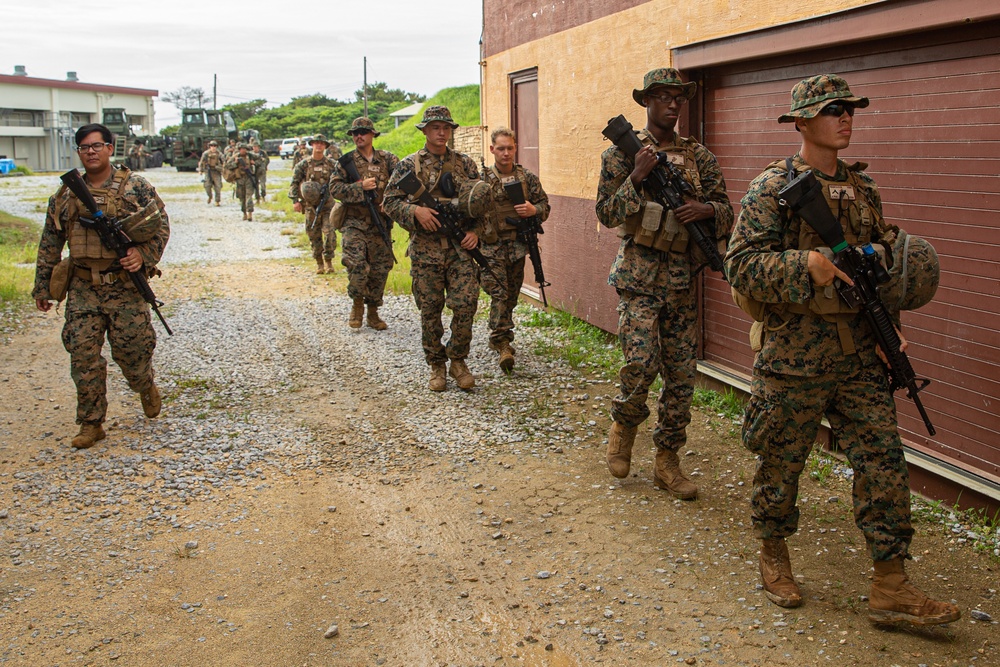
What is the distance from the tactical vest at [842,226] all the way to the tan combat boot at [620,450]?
167 cm

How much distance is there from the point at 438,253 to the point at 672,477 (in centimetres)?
283

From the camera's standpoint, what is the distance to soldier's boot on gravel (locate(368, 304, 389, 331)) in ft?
32.2

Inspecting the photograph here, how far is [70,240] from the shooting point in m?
6.06

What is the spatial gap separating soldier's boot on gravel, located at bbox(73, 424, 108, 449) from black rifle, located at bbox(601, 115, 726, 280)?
3.86 m

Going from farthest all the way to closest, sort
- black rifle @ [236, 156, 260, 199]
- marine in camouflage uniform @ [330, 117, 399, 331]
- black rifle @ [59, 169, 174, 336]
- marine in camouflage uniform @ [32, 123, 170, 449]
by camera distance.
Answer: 1. black rifle @ [236, 156, 260, 199]
2. marine in camouflage uniform @ [330, 117, 399, 331]
3. marine in camouflage uniform @ [32, 123, 170, 449]
4. black rifle @ [59, 169, 174, 336]

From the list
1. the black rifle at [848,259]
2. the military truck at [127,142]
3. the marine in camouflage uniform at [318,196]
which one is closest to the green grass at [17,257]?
the marine in camouflage uniform at [318,196]

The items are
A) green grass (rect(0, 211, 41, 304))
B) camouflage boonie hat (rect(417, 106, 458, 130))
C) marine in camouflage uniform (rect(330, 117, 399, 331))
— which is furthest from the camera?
green grass (rect(0, 211, 41, 304))

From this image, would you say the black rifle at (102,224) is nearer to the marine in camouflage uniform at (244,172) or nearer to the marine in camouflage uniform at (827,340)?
the marine in camouflage uniform at (827,340)

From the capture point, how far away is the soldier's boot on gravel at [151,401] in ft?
21.8

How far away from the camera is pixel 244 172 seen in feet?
70.0

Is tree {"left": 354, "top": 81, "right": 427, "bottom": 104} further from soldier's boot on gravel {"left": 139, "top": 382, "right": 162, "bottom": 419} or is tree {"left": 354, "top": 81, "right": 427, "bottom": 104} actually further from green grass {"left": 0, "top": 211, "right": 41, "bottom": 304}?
soldier's boot on gravel {"left": 139, "top": 382, "right": 162, "bottom": 419}

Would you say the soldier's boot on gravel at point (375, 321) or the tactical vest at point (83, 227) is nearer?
the tactical vest at point (83, 227)

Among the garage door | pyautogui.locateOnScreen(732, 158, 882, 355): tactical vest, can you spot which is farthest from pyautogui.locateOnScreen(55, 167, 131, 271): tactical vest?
the garage door

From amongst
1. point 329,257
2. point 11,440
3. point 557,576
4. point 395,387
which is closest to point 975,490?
point 557,576
